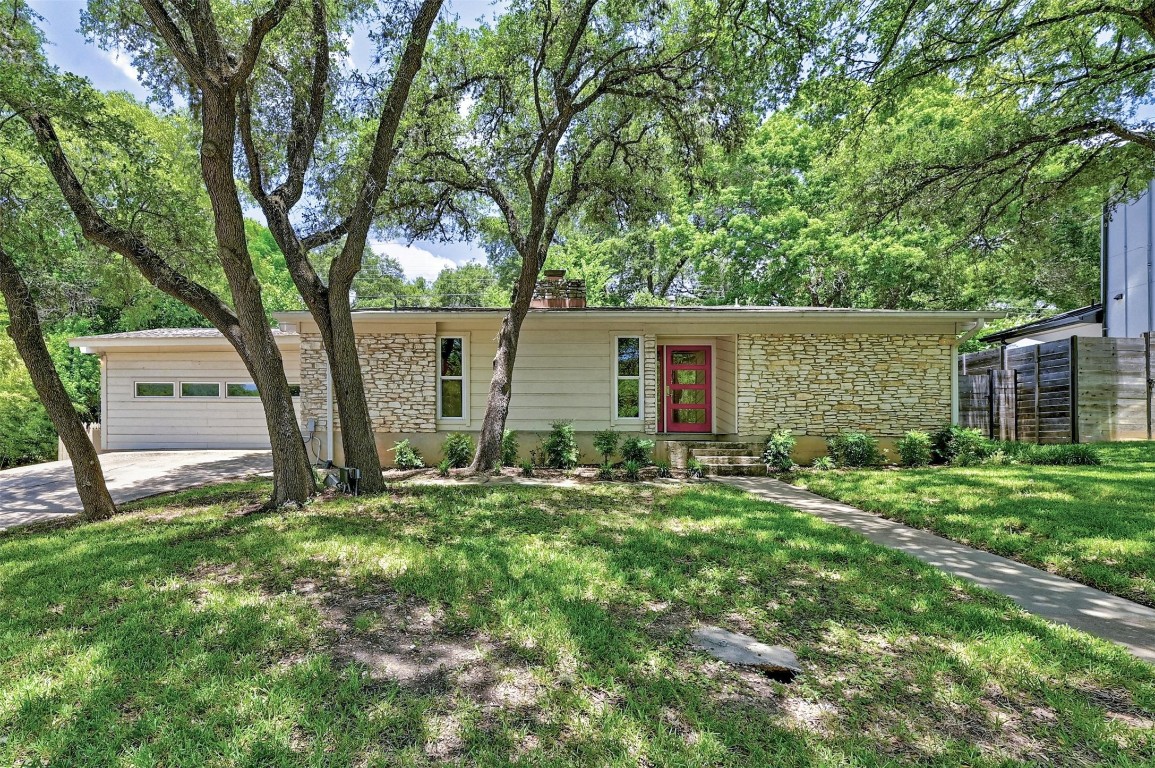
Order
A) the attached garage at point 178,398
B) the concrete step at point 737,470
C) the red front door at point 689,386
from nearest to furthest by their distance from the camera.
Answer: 1. the concrete step at point 737,470
2. the red front door at point 689,386
3. the attached garage at point 178,398

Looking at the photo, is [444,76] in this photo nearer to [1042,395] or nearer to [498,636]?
[498,636]

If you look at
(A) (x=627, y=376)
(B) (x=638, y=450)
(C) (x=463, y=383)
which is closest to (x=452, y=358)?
(C) (x=463, y=383)

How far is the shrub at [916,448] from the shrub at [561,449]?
602 cm

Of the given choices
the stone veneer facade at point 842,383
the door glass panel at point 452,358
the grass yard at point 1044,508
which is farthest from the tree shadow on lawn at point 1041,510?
the door glass panel at point 452,358

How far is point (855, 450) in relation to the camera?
8914 mm

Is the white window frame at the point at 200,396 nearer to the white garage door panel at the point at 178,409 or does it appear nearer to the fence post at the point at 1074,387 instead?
the white garage door panel at the point at 178,409

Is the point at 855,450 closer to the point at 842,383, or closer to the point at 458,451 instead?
the point at 842,383

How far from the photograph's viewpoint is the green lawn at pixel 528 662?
195 cm

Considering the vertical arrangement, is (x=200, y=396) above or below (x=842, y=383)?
below

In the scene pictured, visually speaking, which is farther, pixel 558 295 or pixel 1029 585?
pixel 558 295

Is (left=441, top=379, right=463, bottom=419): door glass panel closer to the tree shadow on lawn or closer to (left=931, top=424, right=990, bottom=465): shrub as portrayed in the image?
the tree shadow on lawn

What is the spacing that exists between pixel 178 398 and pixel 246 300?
836cm

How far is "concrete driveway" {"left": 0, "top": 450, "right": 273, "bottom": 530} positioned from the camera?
22.5 ft

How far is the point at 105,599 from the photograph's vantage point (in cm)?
334
